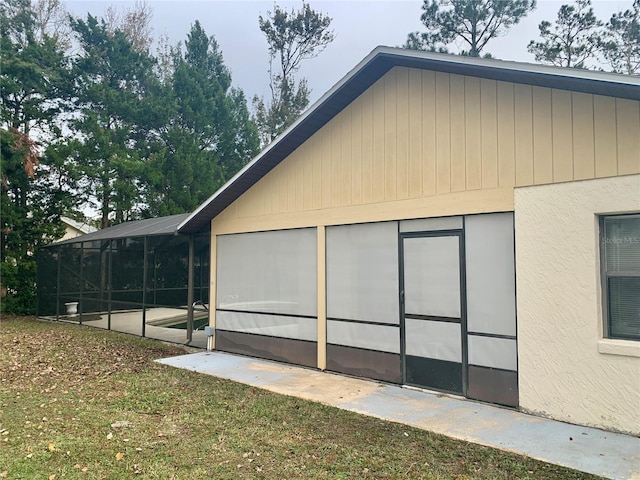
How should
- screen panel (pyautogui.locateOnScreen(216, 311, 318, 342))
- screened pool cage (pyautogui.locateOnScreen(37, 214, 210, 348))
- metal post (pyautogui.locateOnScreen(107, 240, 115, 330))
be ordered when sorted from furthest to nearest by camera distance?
1. metal post (pyautogui.locateOnScreen(107, 240, 115, 330))
2. screened pool cage (pyautogui.locateOnScreen(37, 214, 210, 348))
3. screen panel (pyautogui.locateOnScreen(216, 311, 318, 342))

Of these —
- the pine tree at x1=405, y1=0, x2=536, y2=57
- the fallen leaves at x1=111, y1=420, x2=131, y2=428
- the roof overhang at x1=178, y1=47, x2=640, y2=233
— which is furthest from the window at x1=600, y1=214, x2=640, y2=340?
the pine tree at x1=405, y1=0, x2=536, y2=57

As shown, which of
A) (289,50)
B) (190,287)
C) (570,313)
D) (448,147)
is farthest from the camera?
(289,50)

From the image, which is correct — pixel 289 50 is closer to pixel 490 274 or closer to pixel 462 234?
pixel 462 234

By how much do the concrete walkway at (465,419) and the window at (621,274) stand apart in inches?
42.5

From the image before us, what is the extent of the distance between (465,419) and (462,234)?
224 centimetres

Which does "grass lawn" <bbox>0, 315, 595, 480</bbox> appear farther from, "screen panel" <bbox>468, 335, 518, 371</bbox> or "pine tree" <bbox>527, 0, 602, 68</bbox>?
"pine tree" <bbox>527, 0, 602, 68</bbox>

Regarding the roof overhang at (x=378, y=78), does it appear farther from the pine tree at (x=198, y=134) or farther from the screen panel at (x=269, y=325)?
the pine tree at (x=198, y=134)

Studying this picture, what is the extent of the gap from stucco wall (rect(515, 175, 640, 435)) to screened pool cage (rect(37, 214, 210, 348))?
24.9 ft

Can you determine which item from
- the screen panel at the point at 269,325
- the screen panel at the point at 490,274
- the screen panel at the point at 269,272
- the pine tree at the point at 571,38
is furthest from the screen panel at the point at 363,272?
the pine tree at the point at 571,38

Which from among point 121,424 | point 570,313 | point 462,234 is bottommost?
point 121,424

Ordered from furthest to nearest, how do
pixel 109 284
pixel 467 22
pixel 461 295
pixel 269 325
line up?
pixel 467 22, pixel 109 284, pixel 269 325, pixel 461 295

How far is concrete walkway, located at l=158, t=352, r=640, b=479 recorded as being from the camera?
411cm

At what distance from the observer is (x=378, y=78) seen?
276 inches

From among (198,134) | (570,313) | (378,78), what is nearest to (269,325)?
(378,78)
